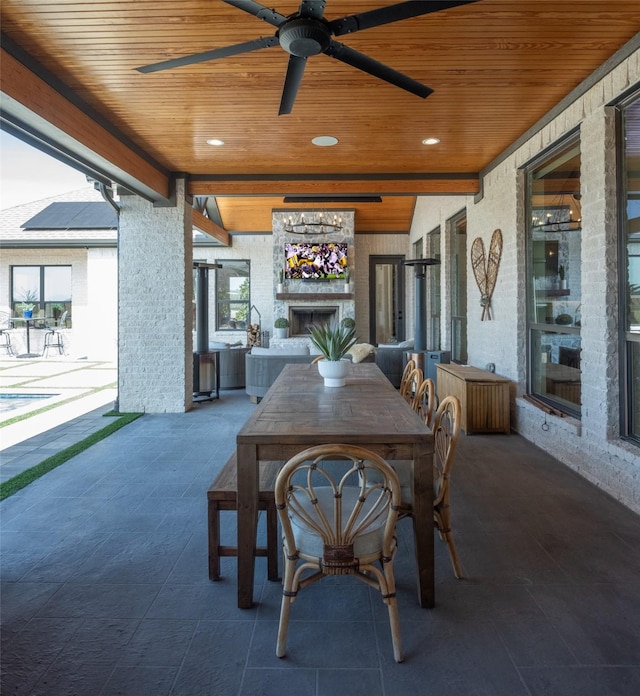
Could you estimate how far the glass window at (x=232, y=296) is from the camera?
442 inches

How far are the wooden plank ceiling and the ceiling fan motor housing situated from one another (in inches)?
26.0

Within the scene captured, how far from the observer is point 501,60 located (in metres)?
3.20

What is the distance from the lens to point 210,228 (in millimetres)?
9508

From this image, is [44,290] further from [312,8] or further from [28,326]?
[312,8]

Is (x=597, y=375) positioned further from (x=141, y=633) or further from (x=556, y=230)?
(x=141, y=633)

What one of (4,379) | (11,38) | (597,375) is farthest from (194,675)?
(4,379)

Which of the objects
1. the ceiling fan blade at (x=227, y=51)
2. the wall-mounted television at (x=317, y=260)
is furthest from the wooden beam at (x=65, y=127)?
the wall-mounted television at (x=317, y=260)

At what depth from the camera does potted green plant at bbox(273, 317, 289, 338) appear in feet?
32.8

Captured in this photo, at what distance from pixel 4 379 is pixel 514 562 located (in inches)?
351

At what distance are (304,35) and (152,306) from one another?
4404mm

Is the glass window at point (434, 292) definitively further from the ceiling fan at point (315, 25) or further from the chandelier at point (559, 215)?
the ceiling fan at point (315, 25)

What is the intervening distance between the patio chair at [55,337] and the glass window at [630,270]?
12.1m

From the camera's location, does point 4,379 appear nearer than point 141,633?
No

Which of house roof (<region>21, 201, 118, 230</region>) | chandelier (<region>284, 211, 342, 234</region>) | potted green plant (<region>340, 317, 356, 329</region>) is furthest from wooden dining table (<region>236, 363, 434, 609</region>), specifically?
house roof (<region>21, 201, 118, 230</region>)
